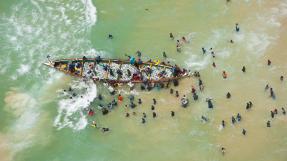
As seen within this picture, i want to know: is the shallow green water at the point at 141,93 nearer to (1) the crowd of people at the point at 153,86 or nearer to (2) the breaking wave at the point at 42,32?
(2) the breaking wave at the point at 42,32

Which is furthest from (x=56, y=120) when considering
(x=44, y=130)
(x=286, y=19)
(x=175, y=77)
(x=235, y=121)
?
(x=286, y=19)

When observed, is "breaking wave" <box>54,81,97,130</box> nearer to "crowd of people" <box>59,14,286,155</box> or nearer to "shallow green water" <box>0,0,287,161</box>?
"shallow green water" <box>0,0,287,161</box>

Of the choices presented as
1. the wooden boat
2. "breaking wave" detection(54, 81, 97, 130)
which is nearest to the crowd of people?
the wooden boat

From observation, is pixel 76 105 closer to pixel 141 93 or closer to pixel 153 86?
pixel 141 93

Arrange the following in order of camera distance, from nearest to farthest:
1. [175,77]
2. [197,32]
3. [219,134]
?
1. [219,134]
2. [175,77]
3. [197,32]

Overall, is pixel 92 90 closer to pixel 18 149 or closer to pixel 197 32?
pixel 18 149

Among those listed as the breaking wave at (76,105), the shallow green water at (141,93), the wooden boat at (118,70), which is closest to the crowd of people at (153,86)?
the wooden boat at (118,70)

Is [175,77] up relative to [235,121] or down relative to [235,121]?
up

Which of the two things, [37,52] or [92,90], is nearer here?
[92,90]
